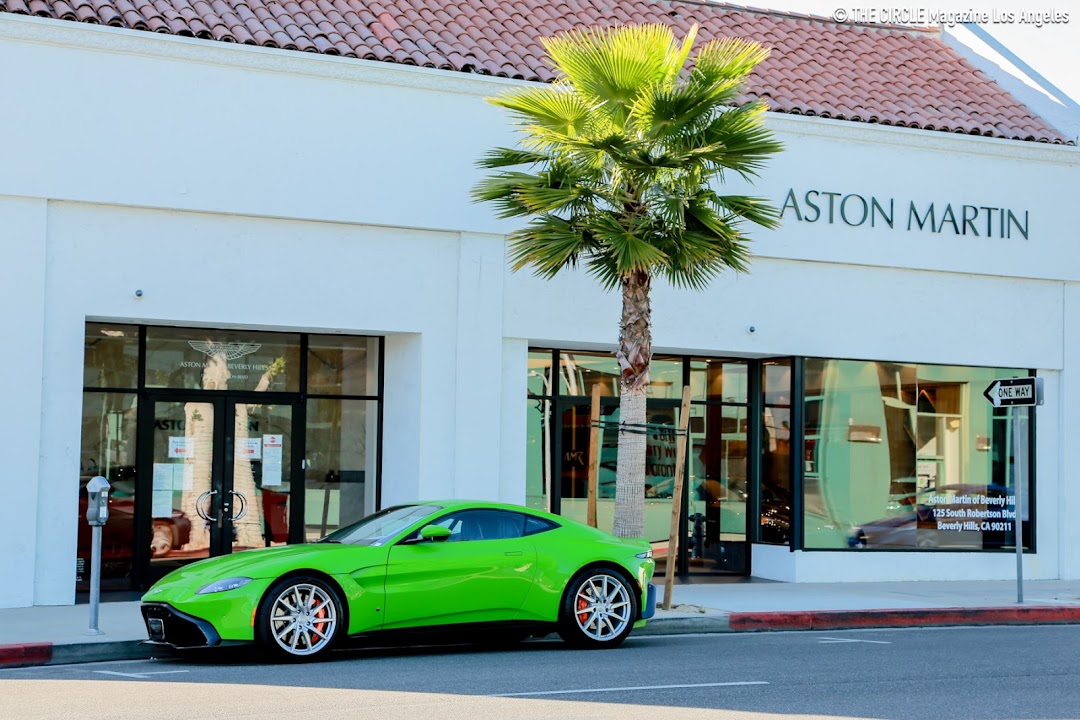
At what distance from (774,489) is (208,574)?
32.2ft

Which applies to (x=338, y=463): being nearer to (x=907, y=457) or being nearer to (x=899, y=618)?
(x=899, y=618)

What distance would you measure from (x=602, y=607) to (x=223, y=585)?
333 centimetres

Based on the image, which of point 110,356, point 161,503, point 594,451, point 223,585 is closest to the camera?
point 223,585

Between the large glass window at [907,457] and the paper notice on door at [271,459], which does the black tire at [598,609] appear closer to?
the paper notice on door at [271,459]

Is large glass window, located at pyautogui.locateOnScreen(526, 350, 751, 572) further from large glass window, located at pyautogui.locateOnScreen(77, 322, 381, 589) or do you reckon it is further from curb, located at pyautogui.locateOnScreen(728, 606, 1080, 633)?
curb, located at pyautogui.locateOnScreen(728, 606, 1080, 633)

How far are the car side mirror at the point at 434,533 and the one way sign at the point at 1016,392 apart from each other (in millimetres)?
7987

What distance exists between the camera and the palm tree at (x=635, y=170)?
47.0 ft

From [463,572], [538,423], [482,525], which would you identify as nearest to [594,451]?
[538,423]

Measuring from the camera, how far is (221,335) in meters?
16.4

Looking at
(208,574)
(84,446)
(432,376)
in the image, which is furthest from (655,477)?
(208,574)

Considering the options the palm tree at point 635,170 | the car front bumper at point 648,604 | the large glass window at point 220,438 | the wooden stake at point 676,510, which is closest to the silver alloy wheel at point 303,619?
the car front bumper at point 648,604

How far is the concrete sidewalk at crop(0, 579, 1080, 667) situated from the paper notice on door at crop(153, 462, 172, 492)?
1657 millimetres

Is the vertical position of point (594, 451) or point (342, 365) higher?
point (342, 365)

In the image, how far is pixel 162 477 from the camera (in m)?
16.2
